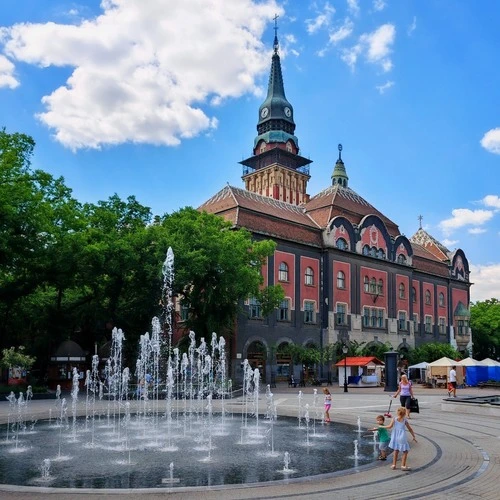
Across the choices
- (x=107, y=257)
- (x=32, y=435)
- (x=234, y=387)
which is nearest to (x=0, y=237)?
(x=107, y=257)

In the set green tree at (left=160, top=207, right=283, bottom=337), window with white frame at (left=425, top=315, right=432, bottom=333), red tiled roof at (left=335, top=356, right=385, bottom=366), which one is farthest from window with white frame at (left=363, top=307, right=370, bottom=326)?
green tree at (left=160, top=207, right=283, bottom=337)

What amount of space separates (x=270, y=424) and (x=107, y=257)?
18251mm

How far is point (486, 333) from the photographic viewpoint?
7362 cm

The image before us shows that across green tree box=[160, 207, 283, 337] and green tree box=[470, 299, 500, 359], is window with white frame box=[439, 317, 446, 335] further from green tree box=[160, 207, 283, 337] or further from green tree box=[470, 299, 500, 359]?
green tree box=[160, 207, 283, 337]

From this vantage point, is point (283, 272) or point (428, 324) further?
point (428, 324)

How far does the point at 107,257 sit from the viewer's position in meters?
34.3

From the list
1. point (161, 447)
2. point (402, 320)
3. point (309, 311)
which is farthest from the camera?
point (402, 320)

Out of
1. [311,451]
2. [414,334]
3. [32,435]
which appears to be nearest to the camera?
[311,451]

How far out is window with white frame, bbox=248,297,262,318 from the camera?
1725 inches

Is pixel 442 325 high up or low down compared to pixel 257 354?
up

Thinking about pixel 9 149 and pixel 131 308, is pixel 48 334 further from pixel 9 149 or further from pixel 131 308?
pixel 9 149

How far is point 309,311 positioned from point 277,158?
92.0 ft

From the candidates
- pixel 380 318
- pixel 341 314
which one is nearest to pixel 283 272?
pixel 341 314

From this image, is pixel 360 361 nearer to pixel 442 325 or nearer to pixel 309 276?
pixel 309 276
